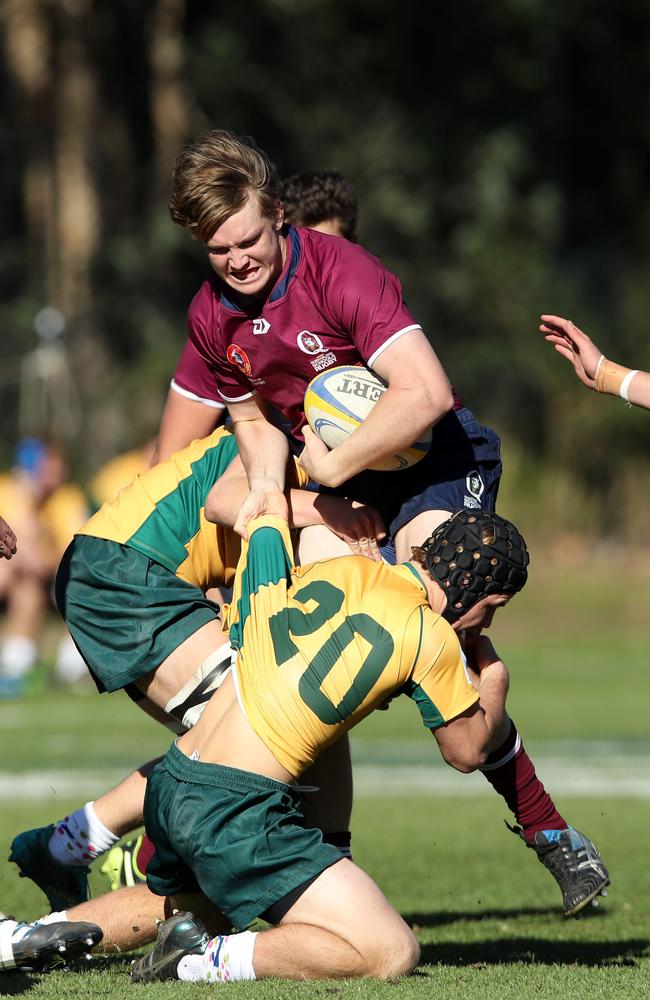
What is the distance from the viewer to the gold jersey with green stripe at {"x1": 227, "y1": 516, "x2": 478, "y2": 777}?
408 centimetres

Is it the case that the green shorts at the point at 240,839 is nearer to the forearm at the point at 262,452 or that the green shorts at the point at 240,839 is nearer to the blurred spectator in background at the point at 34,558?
the forearm at the point at 262,452

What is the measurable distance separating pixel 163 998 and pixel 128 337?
1995cm

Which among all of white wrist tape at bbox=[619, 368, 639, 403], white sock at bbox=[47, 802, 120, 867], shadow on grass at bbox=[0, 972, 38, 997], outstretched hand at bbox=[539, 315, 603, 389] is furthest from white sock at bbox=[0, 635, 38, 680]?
white wrist tape at bbox=[619, 368, 639, 403]

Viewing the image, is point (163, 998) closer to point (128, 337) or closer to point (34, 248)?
point (128, 337)

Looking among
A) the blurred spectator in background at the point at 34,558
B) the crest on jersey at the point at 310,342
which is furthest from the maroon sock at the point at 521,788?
the blurred spectator in background at the point at 34,558

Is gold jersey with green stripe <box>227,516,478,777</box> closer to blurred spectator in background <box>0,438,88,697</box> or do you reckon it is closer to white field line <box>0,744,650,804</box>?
white field line <box>0,744,650,804</box>

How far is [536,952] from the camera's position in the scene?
4770 mm

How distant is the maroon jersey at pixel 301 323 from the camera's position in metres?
4.66

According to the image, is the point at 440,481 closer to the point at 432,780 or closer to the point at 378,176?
the point at 432,780

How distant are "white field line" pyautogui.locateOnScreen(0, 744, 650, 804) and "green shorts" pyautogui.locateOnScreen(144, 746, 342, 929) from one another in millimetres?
3873

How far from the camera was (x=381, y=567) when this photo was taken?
427 cm

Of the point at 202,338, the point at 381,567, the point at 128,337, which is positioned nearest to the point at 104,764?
the point at 202,338

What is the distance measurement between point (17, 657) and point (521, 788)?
8949 millimetres

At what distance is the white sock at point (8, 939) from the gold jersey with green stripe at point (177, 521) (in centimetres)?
128
